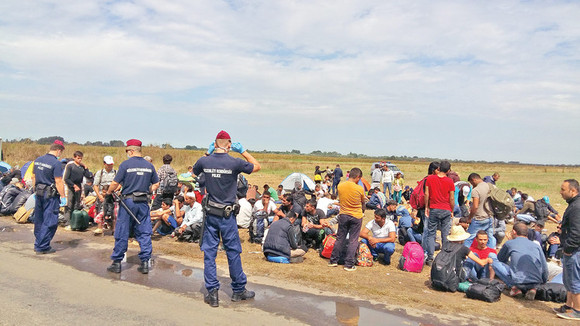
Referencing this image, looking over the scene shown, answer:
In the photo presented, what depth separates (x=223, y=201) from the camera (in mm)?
5613

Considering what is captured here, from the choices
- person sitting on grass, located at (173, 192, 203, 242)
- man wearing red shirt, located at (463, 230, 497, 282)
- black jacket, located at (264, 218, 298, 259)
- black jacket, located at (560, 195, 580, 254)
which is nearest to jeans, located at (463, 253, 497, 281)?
man wearing red shirt, located at (463, 230, 497, 282)

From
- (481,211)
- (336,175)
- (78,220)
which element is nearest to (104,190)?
(78,220)

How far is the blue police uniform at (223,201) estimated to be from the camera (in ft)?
18.3

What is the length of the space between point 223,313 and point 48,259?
4.06 metres

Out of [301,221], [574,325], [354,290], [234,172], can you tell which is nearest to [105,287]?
[234,172]

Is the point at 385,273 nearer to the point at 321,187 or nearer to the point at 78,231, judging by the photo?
the point at 78,231

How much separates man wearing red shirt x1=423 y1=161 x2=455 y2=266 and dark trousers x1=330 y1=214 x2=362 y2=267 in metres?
1.52

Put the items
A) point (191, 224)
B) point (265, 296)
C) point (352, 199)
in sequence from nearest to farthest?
point (265, 296) → point (352, 199) → point (191, 224)

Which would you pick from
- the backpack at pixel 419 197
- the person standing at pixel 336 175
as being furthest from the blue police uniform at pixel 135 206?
the person standing at pixel 336 175

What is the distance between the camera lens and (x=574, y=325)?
5391mm

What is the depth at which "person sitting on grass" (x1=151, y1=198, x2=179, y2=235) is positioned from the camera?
10.0m

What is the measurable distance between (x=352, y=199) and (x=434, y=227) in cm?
187

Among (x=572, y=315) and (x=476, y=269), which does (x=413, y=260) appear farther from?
(x=572, y=315)

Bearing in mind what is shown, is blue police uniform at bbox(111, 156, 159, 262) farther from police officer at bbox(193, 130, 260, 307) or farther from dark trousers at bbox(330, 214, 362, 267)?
dark trousers at bbox(330, 214, 362, 267)
